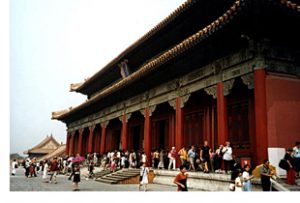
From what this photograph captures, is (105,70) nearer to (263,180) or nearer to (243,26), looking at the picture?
(243,26)

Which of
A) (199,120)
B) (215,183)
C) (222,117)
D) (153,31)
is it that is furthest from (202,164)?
(153,31)

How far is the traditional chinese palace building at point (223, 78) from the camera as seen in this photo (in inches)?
366

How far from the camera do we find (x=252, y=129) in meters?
11.3

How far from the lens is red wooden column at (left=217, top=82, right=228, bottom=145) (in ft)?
35.1

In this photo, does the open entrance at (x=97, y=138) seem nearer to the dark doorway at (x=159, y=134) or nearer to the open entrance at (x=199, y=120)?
the dark doorway at (x=159, y=134)

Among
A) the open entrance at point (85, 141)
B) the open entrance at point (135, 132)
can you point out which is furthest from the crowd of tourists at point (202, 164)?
the open entrance at point (85, 141)

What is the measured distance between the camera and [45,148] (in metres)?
45.1

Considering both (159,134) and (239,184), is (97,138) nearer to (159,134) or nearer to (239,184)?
(159,134)

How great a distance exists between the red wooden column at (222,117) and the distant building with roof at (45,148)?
121 feet

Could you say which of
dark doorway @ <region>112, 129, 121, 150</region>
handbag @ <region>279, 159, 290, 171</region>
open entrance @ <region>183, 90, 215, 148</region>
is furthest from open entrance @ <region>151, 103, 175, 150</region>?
handbag @ <region>279, 159, 290, 171</region>

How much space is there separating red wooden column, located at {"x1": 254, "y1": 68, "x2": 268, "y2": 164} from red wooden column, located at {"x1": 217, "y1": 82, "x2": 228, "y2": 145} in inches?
60.1

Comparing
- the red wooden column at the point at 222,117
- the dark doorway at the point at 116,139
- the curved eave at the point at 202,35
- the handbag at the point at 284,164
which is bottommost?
the handbag at the point at 284,164

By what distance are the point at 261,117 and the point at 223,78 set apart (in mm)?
2243
